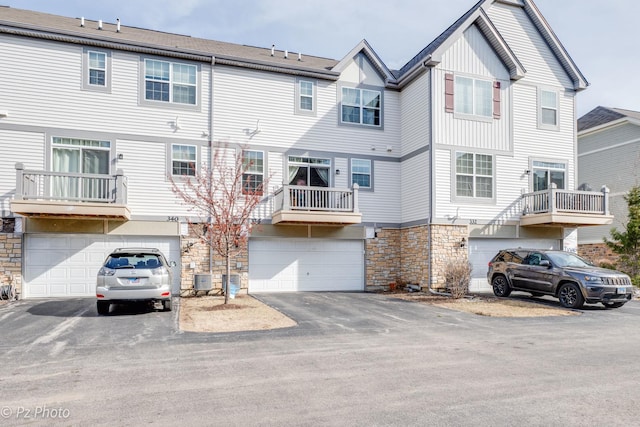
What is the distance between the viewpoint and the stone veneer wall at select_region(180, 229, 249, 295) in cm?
1652

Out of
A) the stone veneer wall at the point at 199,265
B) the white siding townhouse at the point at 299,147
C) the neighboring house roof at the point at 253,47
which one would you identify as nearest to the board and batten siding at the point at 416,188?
the white siding townhouse at the point at 299,147

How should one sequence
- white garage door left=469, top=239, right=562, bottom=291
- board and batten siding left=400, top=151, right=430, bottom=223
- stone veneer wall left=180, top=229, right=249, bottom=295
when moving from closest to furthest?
1. stone veneer wall left=180, top=229, right=249, bottom=295
2. board and batten siding left=400, top=151, right=430, bottom=223
3. white garage door left=469, top=239, right=562, bottom=291

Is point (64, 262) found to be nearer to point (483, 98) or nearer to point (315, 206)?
point (315, 206)

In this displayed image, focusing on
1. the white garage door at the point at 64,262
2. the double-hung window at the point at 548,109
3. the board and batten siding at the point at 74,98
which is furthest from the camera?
the double-hung window at the point at 548,109

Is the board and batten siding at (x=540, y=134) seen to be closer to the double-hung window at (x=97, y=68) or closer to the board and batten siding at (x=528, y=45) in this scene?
the board and batten siding at (x=528, y=45)

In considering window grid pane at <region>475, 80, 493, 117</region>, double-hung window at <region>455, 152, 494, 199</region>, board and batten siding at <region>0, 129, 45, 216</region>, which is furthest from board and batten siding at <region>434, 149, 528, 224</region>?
board and batten siding at <region>0, 129, 45, 216</region>

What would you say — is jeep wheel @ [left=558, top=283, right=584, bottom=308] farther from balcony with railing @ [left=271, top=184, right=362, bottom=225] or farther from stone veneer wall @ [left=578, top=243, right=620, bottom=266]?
stone veneer wall @ [left=578, top=243, right=620, bottom=266]

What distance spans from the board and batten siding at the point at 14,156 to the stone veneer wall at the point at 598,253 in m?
25.3

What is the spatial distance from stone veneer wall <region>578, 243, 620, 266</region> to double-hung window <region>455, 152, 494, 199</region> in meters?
9.76

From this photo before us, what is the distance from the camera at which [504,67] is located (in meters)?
19.3

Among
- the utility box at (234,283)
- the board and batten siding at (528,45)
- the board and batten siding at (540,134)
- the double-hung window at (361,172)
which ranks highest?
the board and batten siding at (528,45)

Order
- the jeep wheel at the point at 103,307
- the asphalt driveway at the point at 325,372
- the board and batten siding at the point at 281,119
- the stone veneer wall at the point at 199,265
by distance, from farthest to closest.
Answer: the board and batten siding at the point at 281,119
the stone veneer wall at the point at 199,265
the jeep wheel at the point at 103,307
the asphalt driveway at the point at 325,372

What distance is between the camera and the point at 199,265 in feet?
55.0

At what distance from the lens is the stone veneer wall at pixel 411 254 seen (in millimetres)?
17562
